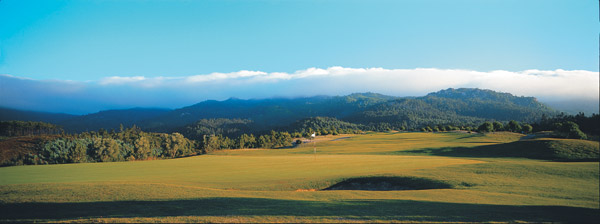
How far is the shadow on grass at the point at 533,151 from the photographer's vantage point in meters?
35.8

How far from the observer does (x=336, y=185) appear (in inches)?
1064

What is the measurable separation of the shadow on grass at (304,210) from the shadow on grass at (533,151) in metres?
28.8

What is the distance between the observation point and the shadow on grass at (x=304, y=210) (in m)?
13.7

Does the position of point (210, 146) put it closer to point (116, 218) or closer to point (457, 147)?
point (457, 147)

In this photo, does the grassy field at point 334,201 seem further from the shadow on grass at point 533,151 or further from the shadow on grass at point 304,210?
the shadow on grass at point 533,151

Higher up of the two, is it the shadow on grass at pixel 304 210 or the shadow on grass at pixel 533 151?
the shadow on grass at pixel 304 210

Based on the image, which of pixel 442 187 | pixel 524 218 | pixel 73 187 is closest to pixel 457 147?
pixel 442 187

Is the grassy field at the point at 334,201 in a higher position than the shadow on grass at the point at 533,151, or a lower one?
higher

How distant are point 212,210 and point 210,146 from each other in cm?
10597

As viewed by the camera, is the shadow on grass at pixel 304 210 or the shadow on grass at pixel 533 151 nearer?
the shadow on grass at pixel 304 210

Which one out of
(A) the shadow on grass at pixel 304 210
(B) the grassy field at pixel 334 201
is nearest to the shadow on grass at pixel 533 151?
(B) the grassy field at pixel 334 201

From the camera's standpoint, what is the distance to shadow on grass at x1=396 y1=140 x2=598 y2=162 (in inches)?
1411

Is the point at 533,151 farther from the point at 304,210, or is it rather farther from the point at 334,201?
the point at 304,210

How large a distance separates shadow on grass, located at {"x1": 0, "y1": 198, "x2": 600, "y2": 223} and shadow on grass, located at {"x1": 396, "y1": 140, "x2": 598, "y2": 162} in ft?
94.3
